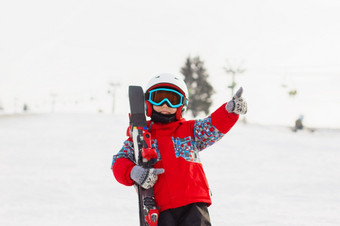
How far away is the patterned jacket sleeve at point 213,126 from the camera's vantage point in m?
2.51

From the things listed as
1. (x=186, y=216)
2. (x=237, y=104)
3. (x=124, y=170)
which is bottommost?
(x=186, y=216)

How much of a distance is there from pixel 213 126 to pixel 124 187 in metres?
4.29

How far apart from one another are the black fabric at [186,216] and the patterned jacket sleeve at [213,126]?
48cm

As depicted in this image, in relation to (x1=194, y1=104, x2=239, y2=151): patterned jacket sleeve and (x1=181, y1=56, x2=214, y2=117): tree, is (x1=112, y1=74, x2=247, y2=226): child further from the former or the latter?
(x1=181, y1=56, x2=214, y2=117): tree

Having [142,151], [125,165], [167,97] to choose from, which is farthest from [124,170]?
[167,97]

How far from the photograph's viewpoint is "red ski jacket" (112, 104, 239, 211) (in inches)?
93.4

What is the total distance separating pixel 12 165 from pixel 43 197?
3.12 m

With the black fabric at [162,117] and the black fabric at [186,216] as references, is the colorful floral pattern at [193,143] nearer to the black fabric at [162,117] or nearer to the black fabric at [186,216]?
the black fabric at [162,117]

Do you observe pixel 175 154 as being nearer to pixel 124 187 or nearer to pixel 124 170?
pixel 124 170

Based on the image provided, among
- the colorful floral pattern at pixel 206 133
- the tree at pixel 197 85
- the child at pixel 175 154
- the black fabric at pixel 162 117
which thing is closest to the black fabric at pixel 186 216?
the child at pixel 175 154

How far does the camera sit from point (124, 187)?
649 centimetres

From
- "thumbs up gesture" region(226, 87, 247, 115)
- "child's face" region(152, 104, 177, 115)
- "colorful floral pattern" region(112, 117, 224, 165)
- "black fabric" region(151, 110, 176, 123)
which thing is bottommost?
"colorful floral pattern" region(112, 117, 224, 165)

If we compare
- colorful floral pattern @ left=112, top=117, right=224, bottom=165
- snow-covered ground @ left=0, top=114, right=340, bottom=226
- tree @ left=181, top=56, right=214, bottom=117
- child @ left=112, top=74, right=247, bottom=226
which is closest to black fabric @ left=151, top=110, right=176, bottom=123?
child @ left=112, top=74, right=247, bottom=226

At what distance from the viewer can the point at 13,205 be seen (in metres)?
4.95
